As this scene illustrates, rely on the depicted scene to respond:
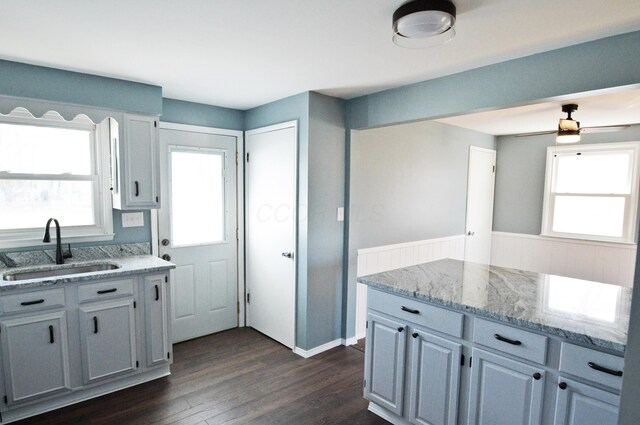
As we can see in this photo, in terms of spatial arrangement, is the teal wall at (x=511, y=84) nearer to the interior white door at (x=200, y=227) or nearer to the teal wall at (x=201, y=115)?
the teal wall at (x=201, y=115)

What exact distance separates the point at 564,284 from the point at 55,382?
331 cm

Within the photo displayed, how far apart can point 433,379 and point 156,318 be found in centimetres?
200

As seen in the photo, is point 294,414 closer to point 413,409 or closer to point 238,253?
point 413,409

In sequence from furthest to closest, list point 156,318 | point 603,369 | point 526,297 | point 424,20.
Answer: point 156,318 < point 526,297 < point 424,20 < point 603,369

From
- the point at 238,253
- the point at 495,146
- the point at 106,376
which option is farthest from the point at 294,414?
the point at 495,146

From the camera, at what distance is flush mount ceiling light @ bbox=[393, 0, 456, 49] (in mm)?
1542

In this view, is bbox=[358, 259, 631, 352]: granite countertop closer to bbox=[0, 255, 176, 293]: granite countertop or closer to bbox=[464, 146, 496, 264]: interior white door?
bbox=[0, 255, 176, 293]: granite countertop

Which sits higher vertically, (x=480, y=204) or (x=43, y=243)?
(x=480, y=204)

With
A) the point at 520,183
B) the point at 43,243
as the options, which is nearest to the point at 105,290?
the point at 43,243

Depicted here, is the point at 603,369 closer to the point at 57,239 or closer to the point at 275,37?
the point at 275,37

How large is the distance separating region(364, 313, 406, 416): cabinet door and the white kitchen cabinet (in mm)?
1552

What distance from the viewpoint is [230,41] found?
2025 millimetres

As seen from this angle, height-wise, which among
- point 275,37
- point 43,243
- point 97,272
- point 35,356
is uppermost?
point 275,37

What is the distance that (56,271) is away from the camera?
2.62 meters
